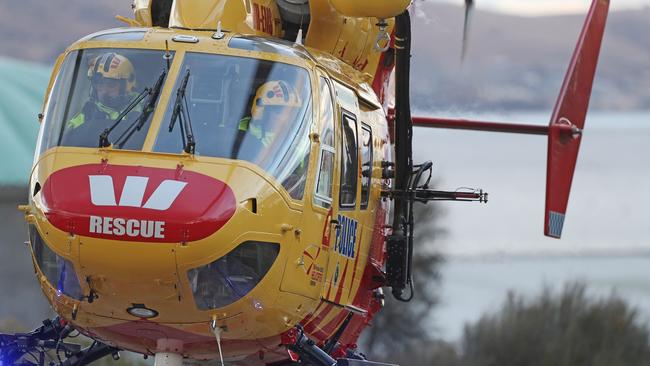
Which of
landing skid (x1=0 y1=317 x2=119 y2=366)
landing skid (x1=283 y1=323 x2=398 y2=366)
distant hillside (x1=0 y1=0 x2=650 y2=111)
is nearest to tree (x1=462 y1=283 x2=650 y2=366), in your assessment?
distant hillside (x1=0 y1=0 x2=650 y2=111)

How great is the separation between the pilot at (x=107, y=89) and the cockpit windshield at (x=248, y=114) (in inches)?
13.6

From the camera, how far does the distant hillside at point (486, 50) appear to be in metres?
14.6

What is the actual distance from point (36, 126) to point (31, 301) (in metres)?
4.37

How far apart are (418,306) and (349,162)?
43.8 ft

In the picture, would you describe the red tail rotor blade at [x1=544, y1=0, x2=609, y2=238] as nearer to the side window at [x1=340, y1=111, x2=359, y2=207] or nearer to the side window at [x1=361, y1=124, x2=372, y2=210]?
the side window at [x1=361, y1=124, x2=372, y2=210]

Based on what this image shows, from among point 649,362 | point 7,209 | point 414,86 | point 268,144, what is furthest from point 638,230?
point 268,144

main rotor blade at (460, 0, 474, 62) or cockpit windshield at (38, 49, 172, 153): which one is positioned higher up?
main rotor blade at (460, 0, 474, 62)

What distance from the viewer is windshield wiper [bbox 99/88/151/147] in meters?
9.58

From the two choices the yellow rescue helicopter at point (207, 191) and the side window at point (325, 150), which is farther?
the side window at point (325, 150)

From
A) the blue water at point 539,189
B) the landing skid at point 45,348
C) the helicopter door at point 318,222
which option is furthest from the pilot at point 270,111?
the blue water at point 539,189

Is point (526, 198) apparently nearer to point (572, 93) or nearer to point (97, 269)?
point (572, 93)

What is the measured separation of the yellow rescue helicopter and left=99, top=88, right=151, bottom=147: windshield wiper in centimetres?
2

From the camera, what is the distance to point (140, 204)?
9.09 meters

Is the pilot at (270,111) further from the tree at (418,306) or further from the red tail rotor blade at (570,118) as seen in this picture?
the tree at (418,306)
